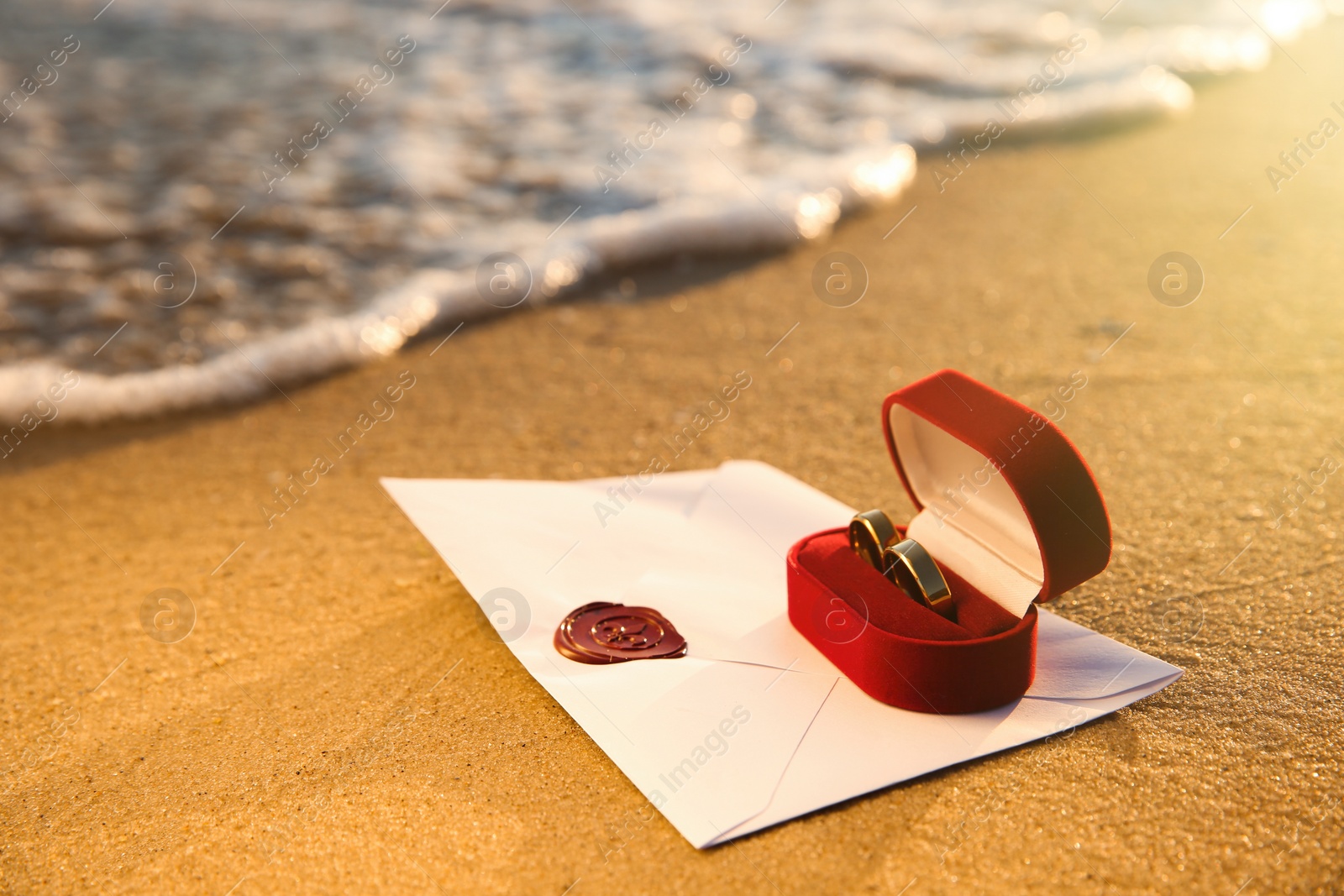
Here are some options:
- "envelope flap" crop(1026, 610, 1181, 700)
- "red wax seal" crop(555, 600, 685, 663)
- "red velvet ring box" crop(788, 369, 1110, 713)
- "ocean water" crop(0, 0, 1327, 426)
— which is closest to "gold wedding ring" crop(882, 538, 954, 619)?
"red velvet ring box" crop(788, 369, 1110, 713)

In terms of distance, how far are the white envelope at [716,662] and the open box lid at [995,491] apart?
170 millimetres

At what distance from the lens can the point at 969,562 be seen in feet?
4.97

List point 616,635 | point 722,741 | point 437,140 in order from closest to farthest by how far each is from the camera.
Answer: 1. point 722,741
2. point 616,635
3. point 437,140

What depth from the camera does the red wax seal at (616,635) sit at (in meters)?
1.54

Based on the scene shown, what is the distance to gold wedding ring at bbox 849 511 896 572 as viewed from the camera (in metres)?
1.53

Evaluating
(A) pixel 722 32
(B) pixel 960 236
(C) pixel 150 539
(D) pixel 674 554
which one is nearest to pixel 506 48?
(A) pixel 722 32

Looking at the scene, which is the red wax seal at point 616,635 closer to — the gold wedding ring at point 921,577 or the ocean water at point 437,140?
the gold wedding ring at point 921,577

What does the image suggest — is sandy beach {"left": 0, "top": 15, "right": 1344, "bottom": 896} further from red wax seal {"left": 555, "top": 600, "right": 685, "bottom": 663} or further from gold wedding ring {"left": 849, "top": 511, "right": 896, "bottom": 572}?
gold wedding ring {"left": 849, "top": 511, "right": 896, "bottom": 572}

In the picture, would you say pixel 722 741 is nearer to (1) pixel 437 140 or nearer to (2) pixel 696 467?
(2) pixel 696 467

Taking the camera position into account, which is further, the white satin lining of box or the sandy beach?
the white satin lining of box

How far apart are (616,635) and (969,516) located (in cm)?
58

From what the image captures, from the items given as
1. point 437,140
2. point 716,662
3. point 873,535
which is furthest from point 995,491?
point 437,140

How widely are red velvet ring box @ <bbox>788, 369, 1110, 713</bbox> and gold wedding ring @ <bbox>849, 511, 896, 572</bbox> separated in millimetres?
20

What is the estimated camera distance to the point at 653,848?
4.11ft
